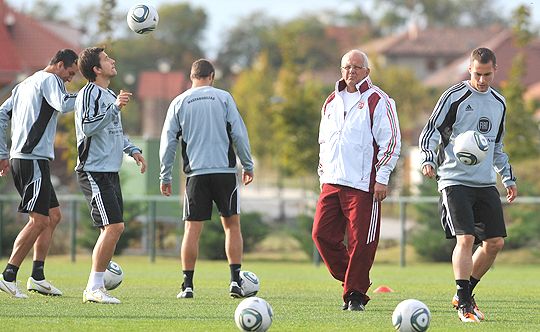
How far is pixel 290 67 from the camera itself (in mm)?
42719

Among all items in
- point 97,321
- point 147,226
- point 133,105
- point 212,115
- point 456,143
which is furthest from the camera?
point 133,105

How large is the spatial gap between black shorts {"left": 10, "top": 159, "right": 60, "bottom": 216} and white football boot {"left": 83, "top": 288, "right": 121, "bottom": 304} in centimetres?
112

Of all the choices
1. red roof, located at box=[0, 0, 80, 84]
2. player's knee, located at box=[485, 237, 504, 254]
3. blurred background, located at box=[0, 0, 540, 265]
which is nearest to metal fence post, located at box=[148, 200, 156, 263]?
blurred background, located at box=[0, 0, 540, 265]

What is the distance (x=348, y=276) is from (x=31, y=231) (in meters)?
3.23

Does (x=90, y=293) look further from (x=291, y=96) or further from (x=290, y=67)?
(x=290, y=67)

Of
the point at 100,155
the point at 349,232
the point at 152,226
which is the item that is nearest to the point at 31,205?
the point at 100,155

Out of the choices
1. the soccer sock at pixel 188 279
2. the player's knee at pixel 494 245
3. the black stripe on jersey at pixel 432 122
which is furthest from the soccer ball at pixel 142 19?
the player's knee at pixel 494 245

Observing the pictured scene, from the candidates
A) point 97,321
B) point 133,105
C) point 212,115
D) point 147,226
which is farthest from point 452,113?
point 133,105

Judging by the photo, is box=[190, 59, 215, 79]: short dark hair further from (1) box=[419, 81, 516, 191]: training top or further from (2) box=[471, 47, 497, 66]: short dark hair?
(2) box=[471, 47, 497, 66]: short dark hair

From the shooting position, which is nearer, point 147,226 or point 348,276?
point 348,276

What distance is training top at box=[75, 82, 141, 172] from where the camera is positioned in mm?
11016

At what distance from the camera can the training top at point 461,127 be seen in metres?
10.4

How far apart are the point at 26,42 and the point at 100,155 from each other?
52417 millimetres

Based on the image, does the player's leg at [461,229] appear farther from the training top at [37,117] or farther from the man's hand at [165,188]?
the training top at [37,117]
